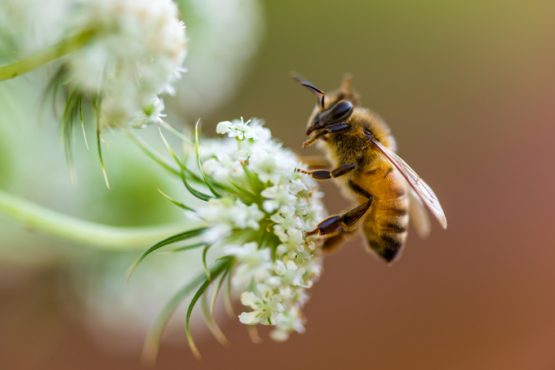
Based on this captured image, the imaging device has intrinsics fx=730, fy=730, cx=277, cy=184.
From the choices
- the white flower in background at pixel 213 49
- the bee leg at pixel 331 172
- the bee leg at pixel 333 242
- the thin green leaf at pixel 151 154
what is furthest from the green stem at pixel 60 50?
the white flower in background at pixel 213 49

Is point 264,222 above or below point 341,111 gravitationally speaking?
below

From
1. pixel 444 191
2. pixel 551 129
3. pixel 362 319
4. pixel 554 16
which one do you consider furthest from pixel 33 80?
pixel 554 16

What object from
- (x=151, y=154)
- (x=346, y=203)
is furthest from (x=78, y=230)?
(x=346, y=203)

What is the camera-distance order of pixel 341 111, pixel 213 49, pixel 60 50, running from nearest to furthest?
pixel 60 50
pixel 341 111
pixel 213 49

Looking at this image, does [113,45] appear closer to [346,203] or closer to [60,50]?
[60,50]

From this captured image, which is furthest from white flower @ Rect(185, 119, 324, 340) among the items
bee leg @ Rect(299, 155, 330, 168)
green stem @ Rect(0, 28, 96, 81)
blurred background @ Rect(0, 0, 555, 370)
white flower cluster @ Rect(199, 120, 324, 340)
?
blurred background @ Rect(0, 0, 555, 370)

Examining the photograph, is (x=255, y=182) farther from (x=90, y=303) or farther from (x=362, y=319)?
(x=362, y=319)
